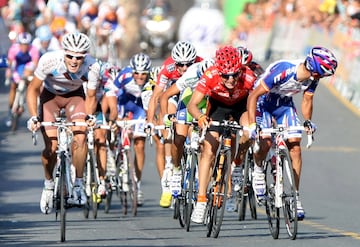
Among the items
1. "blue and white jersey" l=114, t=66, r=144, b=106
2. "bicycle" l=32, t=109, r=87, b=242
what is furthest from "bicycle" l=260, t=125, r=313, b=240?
"blue and white jersey" l=114, t=66, r=144, b=106

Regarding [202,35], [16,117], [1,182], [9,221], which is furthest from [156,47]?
[9,221]

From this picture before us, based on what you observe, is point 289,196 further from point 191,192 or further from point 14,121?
point 14,121

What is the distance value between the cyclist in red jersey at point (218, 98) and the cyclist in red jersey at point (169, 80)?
1714 mm

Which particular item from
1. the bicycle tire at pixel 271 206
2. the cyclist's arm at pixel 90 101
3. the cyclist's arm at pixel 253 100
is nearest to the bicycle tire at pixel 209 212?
the bicycle tire at pixel 271 206

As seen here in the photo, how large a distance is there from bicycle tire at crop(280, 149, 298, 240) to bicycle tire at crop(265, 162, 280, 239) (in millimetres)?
106

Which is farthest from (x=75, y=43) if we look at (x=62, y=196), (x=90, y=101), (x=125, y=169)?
(x=125, y=169)

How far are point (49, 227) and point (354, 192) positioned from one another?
6268mm

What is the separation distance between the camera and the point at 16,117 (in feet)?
89.6

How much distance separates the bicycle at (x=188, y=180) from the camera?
14.6 meters

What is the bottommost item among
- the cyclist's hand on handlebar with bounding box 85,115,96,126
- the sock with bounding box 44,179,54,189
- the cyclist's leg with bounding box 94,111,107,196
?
the sock with bounding box 44,179,54,189

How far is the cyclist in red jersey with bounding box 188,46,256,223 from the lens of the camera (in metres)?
13.7

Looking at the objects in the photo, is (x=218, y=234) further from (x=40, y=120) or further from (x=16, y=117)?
(x=16, y=117)

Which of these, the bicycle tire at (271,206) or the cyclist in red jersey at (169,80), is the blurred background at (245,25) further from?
the bicycle tire at (271,206)

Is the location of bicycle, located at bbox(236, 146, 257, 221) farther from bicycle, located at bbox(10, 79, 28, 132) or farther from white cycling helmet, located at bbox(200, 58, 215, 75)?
bicycle, located at bbox(10, 79, 28, 132)
